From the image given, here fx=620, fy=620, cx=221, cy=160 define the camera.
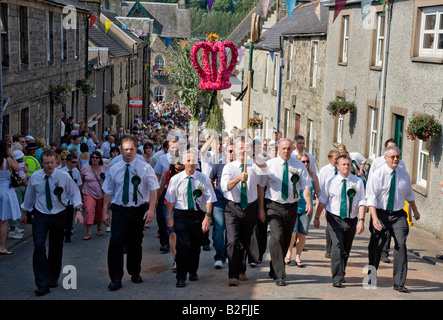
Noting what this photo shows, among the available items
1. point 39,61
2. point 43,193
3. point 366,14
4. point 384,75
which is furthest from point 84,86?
point 43,193

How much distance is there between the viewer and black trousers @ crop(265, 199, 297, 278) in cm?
802

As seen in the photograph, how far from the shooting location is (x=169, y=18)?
79875 mm

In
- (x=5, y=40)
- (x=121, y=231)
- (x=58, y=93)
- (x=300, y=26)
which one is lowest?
(x=121, y=231)

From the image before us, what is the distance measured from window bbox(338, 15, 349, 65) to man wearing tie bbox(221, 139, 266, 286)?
44.0ft

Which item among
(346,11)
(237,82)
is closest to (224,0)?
(237,82)

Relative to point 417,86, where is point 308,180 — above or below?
below

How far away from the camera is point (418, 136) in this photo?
13375 mm

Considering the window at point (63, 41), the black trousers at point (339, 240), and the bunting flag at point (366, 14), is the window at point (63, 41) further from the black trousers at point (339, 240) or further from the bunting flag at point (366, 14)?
the black trousers at point (339, 240)

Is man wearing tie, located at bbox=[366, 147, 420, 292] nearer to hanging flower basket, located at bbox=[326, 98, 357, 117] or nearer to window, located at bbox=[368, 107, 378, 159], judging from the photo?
window, located at bbox=[368, 107, 378, 159]

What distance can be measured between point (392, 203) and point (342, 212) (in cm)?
65

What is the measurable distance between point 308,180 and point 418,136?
6.03m

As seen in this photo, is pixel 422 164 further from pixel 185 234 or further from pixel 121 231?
pixel 121 231

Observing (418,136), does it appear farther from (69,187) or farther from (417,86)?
(69,187)

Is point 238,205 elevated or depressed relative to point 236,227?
elevated
